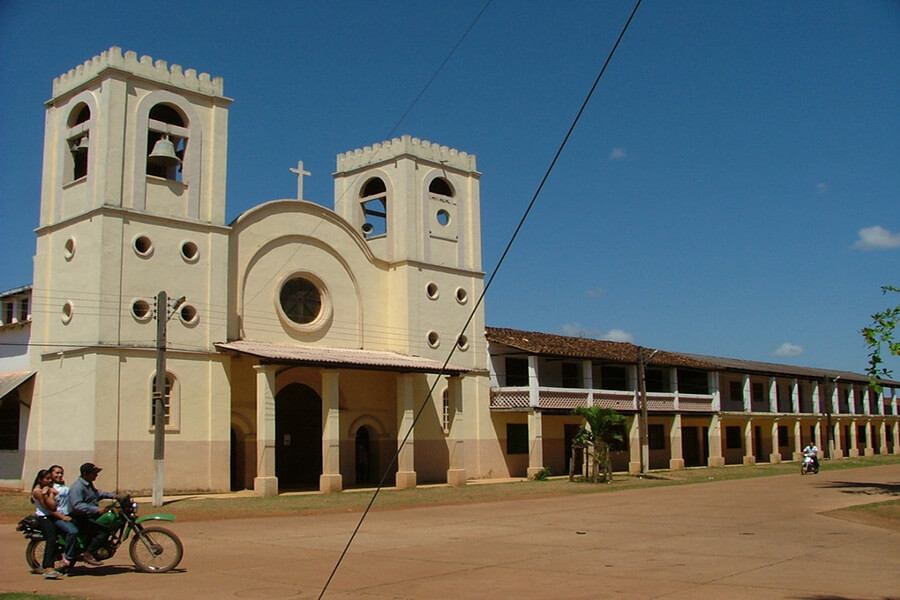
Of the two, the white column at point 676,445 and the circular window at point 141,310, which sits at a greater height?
the circular window at point 141,310

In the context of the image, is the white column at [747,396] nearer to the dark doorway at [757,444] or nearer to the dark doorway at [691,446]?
the dark doorway at [691,446]

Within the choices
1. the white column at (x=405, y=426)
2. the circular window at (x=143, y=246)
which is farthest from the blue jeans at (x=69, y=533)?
the white column at (x=405, y=426)

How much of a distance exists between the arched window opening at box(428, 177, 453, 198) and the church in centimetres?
10

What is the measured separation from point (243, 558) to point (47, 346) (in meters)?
16.0

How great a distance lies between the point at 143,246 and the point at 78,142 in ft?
14.1

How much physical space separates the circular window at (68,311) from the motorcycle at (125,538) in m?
15.2

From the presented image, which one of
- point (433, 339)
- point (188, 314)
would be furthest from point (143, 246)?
point (433, 339)

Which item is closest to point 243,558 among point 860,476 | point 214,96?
point 214,96

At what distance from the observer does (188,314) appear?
88.1 ft

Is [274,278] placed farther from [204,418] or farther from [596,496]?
[596,496]

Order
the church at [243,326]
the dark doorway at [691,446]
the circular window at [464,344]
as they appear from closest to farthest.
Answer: the church at [243,326], the circular window at [464,344], the dark doorway at [691,446]

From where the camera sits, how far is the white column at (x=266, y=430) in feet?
86.6

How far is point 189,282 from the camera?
27.0 m

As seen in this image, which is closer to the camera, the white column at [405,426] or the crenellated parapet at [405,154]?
the white column at [405,426]
